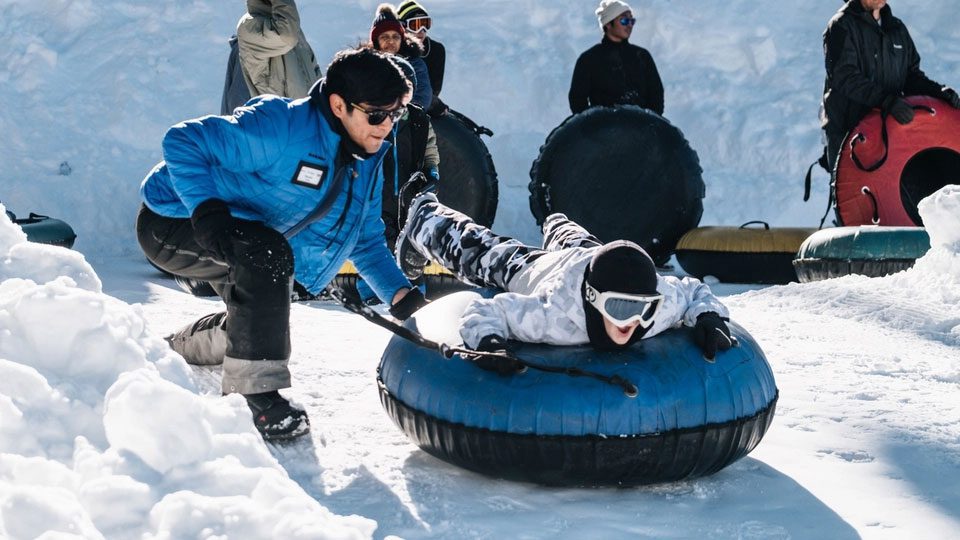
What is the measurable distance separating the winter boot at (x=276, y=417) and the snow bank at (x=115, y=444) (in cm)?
75

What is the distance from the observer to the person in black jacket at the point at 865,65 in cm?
686

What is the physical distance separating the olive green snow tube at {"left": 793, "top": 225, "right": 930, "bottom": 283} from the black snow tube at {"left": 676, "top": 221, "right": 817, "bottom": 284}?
755 millimetres

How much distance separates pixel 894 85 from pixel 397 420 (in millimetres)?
5196

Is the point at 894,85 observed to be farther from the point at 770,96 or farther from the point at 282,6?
the point at 282,6

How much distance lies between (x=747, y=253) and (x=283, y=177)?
4.59m

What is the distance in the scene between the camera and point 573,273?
2.86 metres

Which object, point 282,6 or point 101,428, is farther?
point 282,6

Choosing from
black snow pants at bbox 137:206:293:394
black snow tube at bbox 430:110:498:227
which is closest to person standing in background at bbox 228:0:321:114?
black snow tube at bbox 430:110:498:227

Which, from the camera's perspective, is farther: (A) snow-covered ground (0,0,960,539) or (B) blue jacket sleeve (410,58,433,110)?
(B) blue jacket sleeve (410,58,433,110)

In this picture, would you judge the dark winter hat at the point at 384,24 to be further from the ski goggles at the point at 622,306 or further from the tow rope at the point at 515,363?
the ski goggles at the point at 622,306

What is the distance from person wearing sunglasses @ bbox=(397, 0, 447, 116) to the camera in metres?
6.33

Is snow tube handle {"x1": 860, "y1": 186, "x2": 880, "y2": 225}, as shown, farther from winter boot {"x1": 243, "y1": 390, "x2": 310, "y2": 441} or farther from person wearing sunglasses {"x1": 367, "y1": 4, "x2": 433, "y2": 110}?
winter boot {"x1": 243, "y1": 390, "x2": 310, "y2": 441}

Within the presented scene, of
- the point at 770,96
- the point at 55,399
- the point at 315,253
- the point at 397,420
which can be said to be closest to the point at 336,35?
the point at 770,96

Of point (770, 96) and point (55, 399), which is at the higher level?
point (770, 96)
